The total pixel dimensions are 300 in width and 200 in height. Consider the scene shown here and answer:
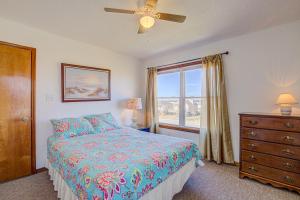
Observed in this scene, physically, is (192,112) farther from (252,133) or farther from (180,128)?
(252,133)

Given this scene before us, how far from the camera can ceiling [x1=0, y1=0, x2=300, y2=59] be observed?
1979 millimetres

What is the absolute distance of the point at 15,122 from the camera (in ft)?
8.25

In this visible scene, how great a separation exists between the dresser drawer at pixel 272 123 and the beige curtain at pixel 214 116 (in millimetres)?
585

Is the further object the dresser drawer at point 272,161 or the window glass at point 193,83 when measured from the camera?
the window glass at point 193,83

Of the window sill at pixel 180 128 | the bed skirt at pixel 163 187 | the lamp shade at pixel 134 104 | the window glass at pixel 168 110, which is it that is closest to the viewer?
the bed skirt at pixel 163 187

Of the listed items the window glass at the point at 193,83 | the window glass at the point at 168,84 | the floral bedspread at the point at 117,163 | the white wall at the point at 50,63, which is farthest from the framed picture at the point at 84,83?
the window glass at the point at 193,83

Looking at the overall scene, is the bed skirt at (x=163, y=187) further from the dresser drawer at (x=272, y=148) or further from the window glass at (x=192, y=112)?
the window glass at (x=192, y=112)

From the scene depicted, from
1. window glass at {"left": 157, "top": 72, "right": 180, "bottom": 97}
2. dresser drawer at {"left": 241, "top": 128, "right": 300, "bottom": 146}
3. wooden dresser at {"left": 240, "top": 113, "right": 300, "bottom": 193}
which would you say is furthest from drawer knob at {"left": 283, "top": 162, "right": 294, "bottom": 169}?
window glass at {"left": 157, "top": 72, "right": 180, "bottom": 97}

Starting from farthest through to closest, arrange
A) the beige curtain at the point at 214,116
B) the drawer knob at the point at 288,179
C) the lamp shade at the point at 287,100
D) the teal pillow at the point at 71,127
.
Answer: the beige curtain at the point at 214,116, the teal pillow at the point at 71,127, the lamp shade at the point at 287,100, the drawer knob at the point at 288,179

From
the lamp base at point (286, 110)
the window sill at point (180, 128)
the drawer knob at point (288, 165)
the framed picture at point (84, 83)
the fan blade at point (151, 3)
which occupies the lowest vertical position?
the drawer knob at point (288, 165)

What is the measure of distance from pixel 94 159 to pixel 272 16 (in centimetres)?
299

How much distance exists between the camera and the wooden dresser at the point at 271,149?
2.07 metres

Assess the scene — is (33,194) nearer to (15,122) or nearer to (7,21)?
(15,122)

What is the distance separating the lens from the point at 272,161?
2232 millimetres
